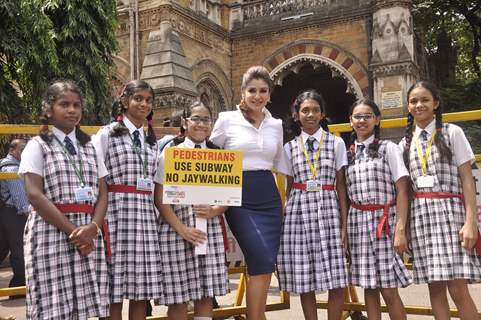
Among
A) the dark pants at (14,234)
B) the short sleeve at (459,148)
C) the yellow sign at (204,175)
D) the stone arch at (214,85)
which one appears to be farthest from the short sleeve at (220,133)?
the stone arch at (214,85)

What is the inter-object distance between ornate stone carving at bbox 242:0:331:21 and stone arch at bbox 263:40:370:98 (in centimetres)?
106

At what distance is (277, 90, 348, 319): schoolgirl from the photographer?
4008 mm

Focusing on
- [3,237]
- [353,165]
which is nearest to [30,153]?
[353,165]

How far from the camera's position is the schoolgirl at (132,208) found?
11.9ft

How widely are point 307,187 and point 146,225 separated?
4.16 feet

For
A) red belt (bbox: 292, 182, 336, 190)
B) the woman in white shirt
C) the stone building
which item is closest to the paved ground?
the woman in white shirt

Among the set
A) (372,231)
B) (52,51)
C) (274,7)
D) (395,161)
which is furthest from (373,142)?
(274,7)

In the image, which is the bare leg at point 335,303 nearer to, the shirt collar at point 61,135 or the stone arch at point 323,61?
the shirt collar at point 61,135

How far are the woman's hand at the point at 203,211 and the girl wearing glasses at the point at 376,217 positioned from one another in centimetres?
111

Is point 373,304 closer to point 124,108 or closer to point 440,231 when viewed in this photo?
point 440,231

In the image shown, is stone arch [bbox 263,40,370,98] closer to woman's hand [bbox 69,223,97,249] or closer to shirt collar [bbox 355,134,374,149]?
shirt collar [bbox 355,134,374,149]

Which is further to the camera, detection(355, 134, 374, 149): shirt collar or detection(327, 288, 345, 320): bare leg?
detection(355, 134, 374, 149): shirt collar

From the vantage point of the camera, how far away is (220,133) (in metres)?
4.08

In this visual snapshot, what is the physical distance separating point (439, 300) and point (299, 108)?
1.79 meters
